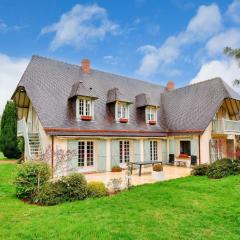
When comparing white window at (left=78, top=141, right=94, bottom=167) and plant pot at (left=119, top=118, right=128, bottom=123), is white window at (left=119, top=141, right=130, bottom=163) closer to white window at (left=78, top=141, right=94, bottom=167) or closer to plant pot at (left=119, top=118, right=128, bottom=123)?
plant pot at (left=119, top=118, right=128, bottom=123)

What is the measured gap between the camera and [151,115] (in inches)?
815

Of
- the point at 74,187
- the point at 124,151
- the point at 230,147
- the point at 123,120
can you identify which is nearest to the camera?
the point at 74,187

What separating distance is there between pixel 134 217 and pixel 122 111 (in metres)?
12.5

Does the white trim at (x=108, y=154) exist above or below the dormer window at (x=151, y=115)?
below

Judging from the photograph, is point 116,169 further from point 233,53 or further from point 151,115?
point 233,53

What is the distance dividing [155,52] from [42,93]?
1170 centimetres

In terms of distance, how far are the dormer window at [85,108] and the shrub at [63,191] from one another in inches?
300

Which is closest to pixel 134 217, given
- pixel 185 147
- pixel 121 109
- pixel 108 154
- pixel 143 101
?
pixel 108 154

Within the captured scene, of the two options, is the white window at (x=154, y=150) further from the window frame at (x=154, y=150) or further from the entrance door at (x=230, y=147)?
the entrance door at (x=230, y=147)

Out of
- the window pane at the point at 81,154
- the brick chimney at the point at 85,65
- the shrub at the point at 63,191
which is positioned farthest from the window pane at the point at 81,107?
the shrub at the point at 63,191

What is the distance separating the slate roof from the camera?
15883 mm

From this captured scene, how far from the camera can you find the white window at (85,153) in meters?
16.1

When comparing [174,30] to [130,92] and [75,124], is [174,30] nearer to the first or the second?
[130,92]

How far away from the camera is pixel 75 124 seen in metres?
15.9
